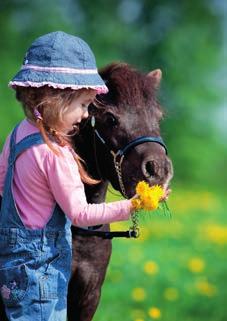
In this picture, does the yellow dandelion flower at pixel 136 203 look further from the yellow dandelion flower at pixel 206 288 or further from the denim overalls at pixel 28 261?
the yellow dandelion flower at pixel 206 288

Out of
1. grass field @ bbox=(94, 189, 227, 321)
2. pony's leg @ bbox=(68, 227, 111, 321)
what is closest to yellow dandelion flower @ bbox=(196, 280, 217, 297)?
grass field @ bbox=(94, 189, 227, 321)

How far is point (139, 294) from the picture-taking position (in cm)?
716

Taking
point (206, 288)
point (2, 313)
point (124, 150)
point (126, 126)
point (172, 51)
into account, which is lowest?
point (2, 313)

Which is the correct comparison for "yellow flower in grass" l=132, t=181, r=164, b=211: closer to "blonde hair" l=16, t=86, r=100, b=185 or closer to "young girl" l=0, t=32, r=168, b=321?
"young girl" l=0, t=32, r=168, b=321

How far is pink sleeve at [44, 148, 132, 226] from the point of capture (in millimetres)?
3473

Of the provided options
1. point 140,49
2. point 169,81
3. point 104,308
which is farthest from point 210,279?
point 140,49

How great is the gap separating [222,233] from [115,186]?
8219 mm

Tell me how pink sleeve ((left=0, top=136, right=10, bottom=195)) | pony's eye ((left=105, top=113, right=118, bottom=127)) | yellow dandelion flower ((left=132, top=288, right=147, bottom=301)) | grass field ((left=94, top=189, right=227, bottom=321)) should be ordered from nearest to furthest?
pink sleeve ((left=0, top=136, right=10, bottom=195)) < pony's eye ((left=105, top=113, right=118, bottom=127)) < grass field ((left=94, top=189, right=227, bottom=321)) < yellow dandelion flower ((left=132, top=288, right=147, bottom=301))

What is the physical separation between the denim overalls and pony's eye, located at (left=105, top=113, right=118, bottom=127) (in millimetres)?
756

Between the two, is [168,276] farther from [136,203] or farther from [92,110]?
[136,203]

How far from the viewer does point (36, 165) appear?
3.54 m

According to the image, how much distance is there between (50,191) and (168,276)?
486 cm

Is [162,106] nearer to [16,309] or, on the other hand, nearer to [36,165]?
[36,165]

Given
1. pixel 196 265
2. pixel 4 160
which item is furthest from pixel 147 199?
pixel 196 265
